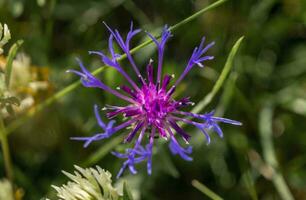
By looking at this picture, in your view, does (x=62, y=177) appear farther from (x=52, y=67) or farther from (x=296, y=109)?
(x=296, y=109)

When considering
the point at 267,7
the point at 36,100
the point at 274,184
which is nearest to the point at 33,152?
the point at 36,100

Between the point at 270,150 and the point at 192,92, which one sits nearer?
the point at 270,150

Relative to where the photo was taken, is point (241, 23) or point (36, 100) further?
point (241, 23)

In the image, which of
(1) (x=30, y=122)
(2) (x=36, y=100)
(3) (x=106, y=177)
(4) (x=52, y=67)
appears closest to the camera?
(3) (x=106, y=177)

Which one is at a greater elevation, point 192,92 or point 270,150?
point 192,92
